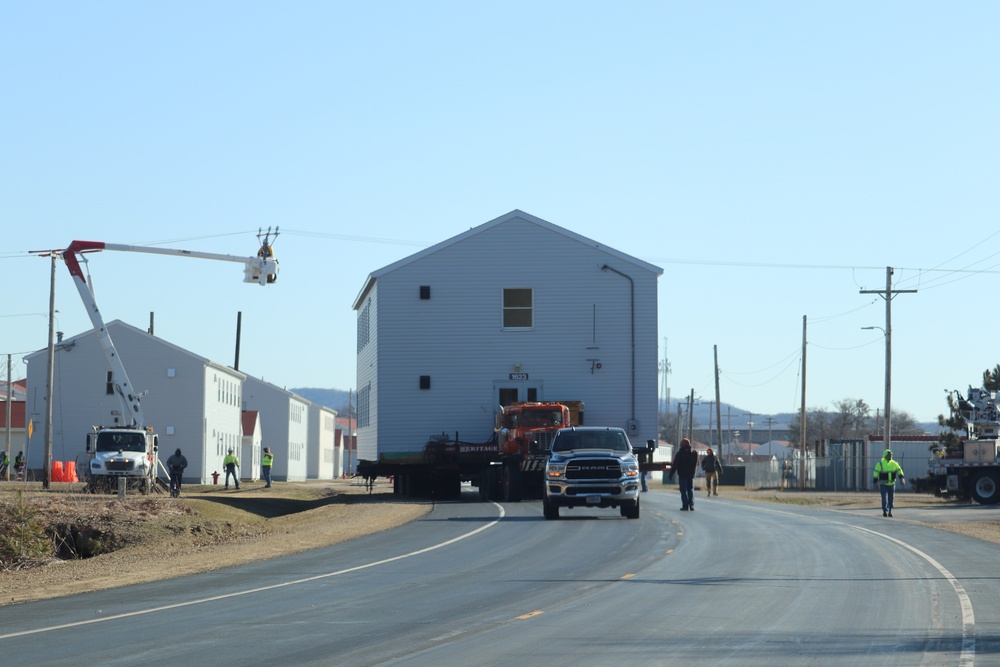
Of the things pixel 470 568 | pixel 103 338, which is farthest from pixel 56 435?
pixel 470 568

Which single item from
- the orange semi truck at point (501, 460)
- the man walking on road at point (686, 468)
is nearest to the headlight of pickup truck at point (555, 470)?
the man walking on road at point (686, 468)

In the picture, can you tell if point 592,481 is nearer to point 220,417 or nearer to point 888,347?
point 888,347

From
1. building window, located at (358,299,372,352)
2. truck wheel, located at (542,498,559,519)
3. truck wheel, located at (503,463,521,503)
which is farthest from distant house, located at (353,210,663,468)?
truck wheel, located at (542,498,559,519)

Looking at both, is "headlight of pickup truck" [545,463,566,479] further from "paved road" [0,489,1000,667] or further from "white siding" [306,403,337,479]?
"white siding" [306,403,337,479]

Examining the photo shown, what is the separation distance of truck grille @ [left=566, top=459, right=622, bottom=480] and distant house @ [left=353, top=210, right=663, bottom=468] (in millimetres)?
15681

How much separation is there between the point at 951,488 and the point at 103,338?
29926 millimetres

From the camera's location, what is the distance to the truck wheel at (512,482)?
122 feet

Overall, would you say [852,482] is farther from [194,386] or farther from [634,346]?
[194,386]

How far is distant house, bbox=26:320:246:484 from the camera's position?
67375 millimetres

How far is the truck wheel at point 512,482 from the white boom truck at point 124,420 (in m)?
12.2

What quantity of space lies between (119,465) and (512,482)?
1319cm

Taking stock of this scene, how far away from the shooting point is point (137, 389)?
6881 centimetres

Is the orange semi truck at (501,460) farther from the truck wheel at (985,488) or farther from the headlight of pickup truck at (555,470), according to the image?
the truck wheel at (985,488)

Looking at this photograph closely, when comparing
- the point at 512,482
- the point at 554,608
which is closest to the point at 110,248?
the point at 512,482
